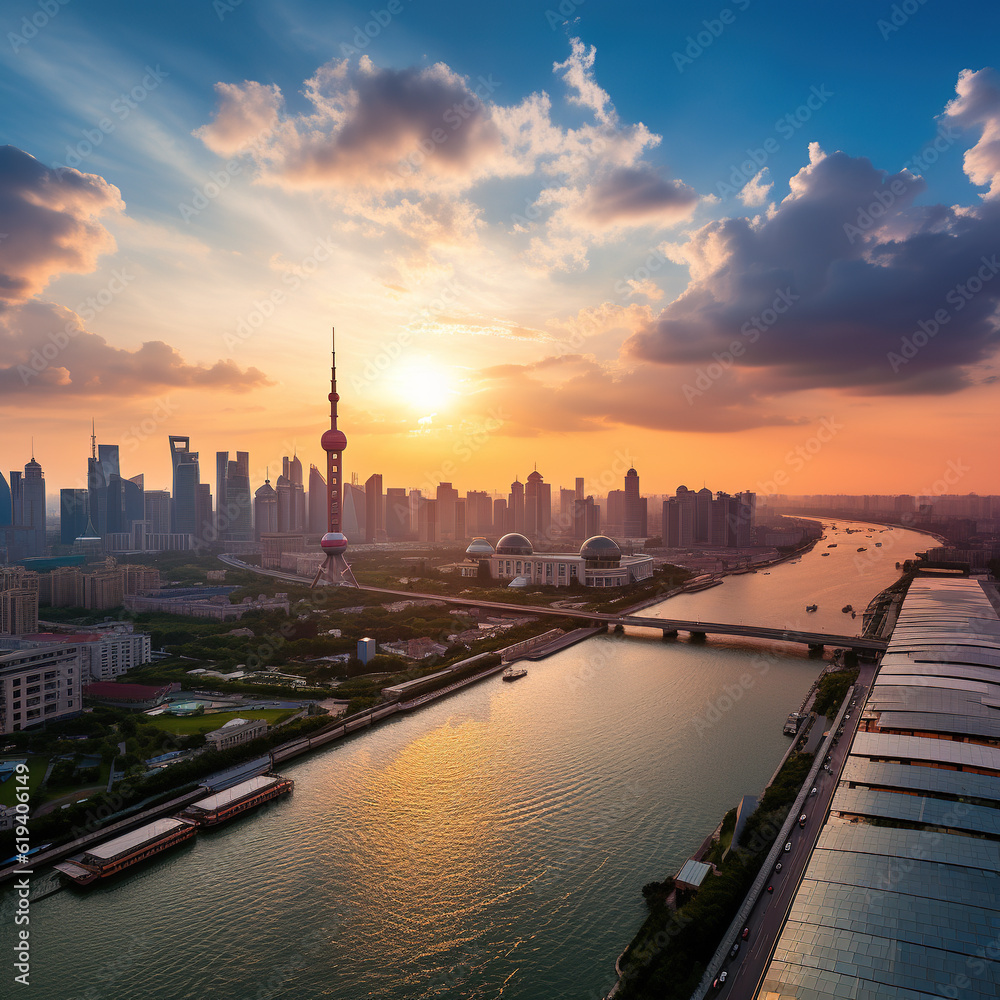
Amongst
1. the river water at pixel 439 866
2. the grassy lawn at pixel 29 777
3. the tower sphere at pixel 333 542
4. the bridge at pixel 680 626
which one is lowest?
the river water at pixel 439 866

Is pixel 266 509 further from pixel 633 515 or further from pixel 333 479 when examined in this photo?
pixel 633 515

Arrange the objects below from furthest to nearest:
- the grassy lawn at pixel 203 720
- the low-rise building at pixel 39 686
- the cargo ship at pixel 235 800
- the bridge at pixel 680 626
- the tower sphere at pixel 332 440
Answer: the tower sphere at pixel 332 440 < the bridge at pixel 680 626 < the grassy lawn at pixel 203 720 < the low-rise building at pixel 39 686 < the cargo ship at pixel 235 800

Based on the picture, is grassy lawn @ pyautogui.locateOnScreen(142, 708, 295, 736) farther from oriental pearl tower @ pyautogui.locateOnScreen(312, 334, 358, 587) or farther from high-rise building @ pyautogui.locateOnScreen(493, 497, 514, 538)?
high-rise building @ pyautogui.locateOnScreen(493, 497, 514, 538)

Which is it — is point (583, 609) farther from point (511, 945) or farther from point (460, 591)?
point (511, 945)

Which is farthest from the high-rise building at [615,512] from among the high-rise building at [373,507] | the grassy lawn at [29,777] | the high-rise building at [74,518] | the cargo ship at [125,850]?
the cargo ship at [125,850]

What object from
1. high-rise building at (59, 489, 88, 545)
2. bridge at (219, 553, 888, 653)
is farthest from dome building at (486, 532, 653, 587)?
high-rise building at (59, 489, 88, 545)

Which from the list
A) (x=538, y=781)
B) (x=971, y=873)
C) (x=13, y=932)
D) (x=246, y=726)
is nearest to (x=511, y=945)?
(x=538, y=781)

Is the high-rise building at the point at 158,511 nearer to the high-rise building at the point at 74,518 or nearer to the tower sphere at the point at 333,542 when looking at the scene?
the high-rise building at the point at 74,518
